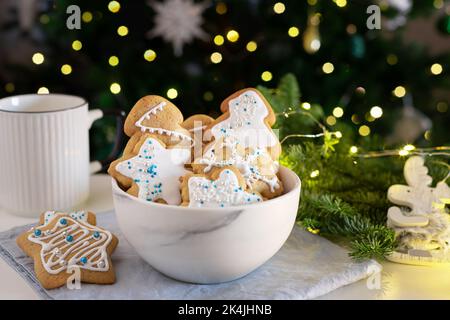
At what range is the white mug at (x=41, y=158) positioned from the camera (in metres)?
0.98

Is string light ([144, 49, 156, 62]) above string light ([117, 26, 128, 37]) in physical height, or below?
below

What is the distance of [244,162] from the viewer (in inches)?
30.0

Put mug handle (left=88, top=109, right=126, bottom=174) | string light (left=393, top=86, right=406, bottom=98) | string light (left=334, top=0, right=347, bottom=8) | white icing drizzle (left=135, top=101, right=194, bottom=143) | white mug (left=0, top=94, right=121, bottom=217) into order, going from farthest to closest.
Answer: string light (left=393, top=86, right=406, bottom=98), string light (left=334, top=0, right=347, bottom=8), mug handle (left=88, top=109, right=126, bottom=174), white mug (left=0, top=94, right=121, bottom=217), white icing drizzle (left=135, top=101, right=194, bottom=143)

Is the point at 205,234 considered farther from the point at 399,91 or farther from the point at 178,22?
the point at 399,91

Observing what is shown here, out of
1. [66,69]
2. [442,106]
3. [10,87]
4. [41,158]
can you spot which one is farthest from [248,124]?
[442,106]

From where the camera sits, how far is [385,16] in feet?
5.05

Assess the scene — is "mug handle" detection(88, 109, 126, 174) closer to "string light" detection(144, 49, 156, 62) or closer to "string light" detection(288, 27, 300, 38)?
"string light" detection(144, 49, 156, 62)

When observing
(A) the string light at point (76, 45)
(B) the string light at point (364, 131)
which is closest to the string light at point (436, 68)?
(B) the string light at point (364, 131)

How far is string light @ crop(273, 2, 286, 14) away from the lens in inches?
58.9

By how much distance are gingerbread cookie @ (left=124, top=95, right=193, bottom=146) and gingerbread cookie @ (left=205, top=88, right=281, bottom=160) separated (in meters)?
0.05

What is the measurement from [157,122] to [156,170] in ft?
0.25

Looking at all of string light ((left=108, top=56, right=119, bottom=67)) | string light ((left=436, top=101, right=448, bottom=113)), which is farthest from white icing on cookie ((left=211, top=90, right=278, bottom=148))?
string light ((left=436, top=101, right=448, bottom=113))

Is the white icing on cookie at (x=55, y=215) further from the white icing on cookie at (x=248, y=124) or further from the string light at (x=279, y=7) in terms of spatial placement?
the string light at (x=279, y=7)
